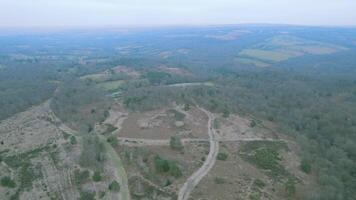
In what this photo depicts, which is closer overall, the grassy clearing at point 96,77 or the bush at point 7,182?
the bush at point 7,182

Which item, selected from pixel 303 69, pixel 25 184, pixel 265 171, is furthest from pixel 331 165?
pixel 303 69

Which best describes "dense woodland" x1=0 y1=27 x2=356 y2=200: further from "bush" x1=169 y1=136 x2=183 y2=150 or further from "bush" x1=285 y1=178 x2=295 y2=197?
"bush" x1=169 y1=136 x2=183 y2=150

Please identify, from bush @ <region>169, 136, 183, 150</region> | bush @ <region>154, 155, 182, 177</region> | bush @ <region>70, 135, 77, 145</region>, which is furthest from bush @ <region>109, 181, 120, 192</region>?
bush @ <region>70, 135, 77, 145</region>

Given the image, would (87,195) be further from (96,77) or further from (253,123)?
(96,77)

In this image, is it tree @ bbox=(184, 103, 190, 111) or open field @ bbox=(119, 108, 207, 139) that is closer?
open field @ bbox=(119, 108, 207, 139)

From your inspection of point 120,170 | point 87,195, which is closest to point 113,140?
point 120,170

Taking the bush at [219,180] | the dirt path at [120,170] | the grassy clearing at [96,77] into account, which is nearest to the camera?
the dirt path at [120,170]

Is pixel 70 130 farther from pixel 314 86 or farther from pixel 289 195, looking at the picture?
pixel 314 86

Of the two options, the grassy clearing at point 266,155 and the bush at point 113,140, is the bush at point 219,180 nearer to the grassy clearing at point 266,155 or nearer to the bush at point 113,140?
the grassy clearing at point 266,155

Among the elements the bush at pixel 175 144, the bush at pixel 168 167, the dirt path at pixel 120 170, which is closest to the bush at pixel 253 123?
the bush at pixel 175 144

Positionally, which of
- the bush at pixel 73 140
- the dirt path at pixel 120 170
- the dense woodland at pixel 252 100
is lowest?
the dense woodland at pixel 252 100

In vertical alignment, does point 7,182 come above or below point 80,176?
below
